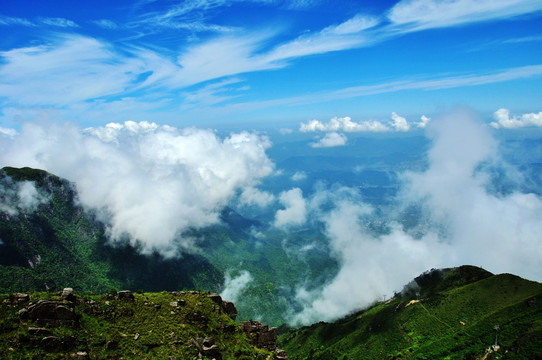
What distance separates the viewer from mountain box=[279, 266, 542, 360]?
4198 inches

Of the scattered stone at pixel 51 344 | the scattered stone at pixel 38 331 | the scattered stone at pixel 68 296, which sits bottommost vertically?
the scattered stone at pixel 51 344

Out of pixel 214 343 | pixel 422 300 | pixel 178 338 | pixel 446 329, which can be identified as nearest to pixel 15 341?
pixel 178 338

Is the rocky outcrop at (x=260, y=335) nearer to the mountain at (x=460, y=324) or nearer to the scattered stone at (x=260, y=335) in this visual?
the scattered stone at (x=260, y=335)

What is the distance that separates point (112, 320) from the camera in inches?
1847

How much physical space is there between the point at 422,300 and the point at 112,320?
188256mm

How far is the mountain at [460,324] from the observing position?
350ft

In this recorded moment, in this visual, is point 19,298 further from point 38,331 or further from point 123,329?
point 123,329

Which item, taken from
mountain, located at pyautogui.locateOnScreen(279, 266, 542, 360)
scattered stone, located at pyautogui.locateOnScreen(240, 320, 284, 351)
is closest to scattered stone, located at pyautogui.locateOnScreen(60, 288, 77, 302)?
scattered stone, located at pyautogui.locateOnScreen(240, 320, 284, 351)

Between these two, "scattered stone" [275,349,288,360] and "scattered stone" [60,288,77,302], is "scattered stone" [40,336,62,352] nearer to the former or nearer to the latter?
"scattered stone" [60,288,77,302]

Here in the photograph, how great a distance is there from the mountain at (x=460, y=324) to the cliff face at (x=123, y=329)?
94361mm

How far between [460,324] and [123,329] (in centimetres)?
16134

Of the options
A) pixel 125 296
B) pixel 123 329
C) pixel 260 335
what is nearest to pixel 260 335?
pixel 260 335

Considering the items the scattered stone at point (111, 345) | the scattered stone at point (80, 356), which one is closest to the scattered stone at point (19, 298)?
the scattered stone at point (80, 356)

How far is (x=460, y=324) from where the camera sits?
145 meters
